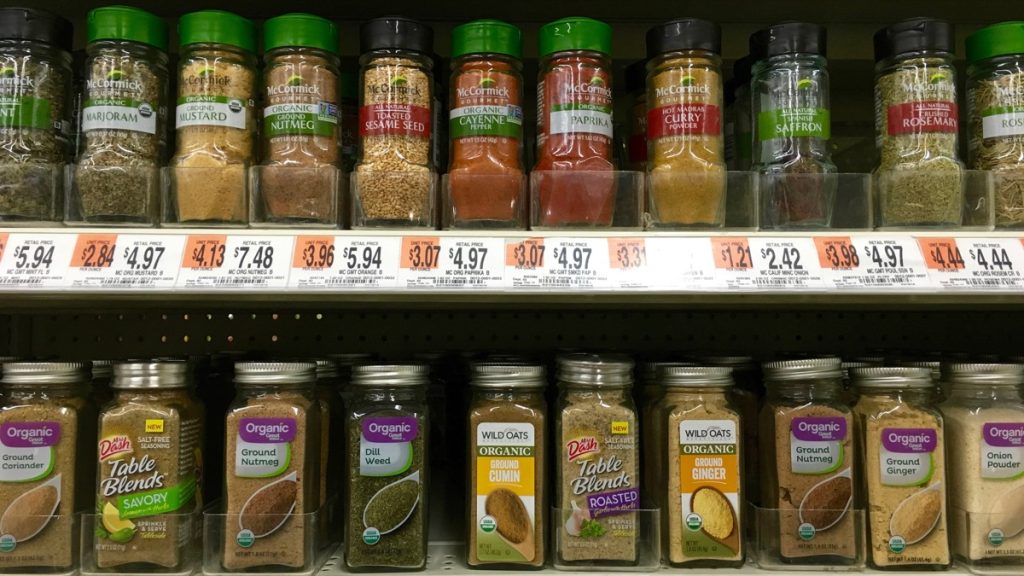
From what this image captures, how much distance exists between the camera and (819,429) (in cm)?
104

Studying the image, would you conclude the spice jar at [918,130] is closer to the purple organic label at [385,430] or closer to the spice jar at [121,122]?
the purple organic label at [385,430]

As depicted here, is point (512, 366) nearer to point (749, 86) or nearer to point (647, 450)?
point (647, 450)

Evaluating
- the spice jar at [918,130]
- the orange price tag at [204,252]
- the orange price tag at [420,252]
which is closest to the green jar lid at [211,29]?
the orange price tag at [204,252]

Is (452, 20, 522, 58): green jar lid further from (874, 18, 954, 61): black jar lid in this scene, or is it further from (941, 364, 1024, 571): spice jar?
(941, 364, 1024, 571): spice jar

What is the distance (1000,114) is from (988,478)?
1.74 ft

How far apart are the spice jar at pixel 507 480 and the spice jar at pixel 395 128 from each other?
0.85 ft

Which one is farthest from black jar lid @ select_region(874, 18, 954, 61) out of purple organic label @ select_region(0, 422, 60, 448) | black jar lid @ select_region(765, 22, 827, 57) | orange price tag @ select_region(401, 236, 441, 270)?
purple organic label @ select_region(0, 422, 60, 448)

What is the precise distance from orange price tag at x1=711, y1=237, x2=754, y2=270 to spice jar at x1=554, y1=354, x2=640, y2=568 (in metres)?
0.21

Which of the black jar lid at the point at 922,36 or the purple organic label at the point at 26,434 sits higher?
the black jar lid at the point at 922,36

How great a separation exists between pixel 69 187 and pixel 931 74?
1243 millimetres

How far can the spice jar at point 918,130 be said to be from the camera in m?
1.02

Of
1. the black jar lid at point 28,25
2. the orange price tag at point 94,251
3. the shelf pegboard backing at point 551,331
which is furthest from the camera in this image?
the shelf pegboard backing at point 551,331

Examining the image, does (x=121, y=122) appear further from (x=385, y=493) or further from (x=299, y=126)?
(x=385, y=493)

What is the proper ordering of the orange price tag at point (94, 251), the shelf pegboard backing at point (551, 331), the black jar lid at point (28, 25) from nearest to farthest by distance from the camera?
1. the orange price tag at point (94, 251)
2. the black jar lid at point (28, 25)
3. the shelf pegboard backing at point (551, 331)
